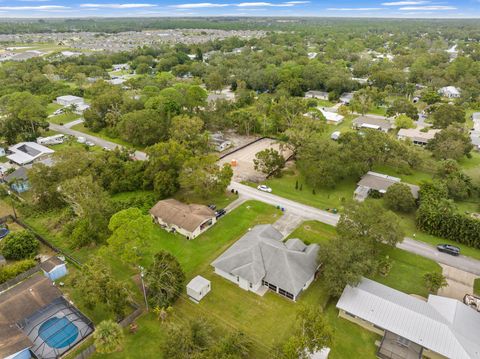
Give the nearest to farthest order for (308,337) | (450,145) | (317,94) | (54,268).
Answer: (308,337) → (54,268) → (450,145) → (317,94)

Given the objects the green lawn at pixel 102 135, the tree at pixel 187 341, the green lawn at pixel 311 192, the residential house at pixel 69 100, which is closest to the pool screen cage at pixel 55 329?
the tree at pixel 187 341

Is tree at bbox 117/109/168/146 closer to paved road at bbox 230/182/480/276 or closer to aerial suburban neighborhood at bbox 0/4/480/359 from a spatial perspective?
aerial suburban neighborhood at bbox 0/4/480/359

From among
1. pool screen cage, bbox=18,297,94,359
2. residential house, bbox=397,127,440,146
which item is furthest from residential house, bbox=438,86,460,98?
pool screen cage, bbox=18,297,94,359

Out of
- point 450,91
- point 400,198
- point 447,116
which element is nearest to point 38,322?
point 400,198

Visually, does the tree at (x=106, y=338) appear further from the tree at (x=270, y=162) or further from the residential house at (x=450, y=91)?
the residential house at (x=450, y=91)

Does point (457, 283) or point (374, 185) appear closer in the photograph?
point (457, 283)

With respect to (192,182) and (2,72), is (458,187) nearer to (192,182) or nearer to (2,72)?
A: (192,182)

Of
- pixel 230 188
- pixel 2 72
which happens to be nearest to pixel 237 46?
pixel 2 72

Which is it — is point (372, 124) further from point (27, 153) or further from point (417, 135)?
point (27, 153)

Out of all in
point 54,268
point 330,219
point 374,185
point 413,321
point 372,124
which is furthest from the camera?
point 372,124
